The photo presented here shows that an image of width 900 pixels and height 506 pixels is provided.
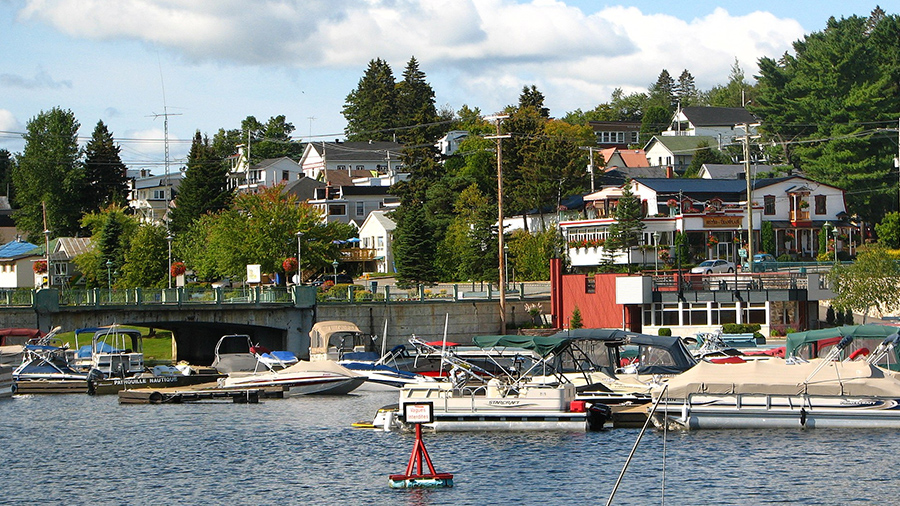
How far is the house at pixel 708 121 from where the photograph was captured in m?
158

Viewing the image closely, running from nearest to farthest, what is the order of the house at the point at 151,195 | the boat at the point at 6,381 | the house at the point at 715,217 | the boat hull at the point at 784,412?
the boat hull at the point at 784,412 → the boat at the point at 6,381 → the house at the point at 715,217 → the house at the point at 151,195

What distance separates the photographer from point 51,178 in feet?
461

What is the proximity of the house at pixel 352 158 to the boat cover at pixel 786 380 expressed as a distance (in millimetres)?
114870

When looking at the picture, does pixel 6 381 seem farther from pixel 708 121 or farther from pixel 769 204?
pixel 708 121

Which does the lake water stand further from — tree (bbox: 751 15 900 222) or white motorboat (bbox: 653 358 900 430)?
tree (bbox: 751 15 900 222)

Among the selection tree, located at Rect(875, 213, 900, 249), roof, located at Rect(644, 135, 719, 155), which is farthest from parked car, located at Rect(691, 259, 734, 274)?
roof, located at Rect(644, 135, 719, 155)

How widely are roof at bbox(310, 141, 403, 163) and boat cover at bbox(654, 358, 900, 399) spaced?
385 feet

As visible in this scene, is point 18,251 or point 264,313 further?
point 18,251

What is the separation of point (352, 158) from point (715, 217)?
250 ft

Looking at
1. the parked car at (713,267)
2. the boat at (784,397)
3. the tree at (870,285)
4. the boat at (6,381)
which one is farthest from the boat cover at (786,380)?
the parked car at (713,267)

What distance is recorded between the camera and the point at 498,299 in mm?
79125

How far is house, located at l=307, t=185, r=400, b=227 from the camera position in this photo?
5005 inches

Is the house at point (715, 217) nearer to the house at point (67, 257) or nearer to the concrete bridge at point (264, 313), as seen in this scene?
the concrete bridge at point (264, 313)

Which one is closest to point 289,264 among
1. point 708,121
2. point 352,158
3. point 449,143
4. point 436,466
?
point 449,143
